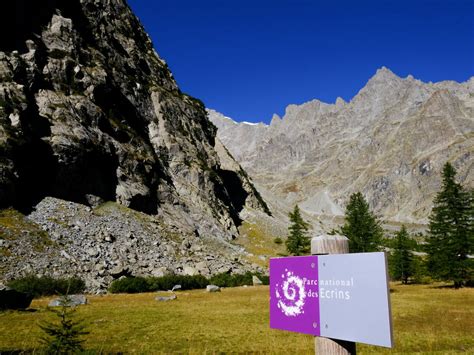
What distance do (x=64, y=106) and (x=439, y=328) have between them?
67.3 metres

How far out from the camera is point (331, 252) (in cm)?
548

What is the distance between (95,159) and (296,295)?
219ft

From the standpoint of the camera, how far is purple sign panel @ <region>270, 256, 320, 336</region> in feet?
17.8

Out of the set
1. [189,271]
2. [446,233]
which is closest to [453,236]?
[446,233]

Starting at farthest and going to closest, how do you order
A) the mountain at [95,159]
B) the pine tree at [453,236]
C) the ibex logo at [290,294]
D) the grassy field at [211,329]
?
the mountain at [95,159] < the pine tree at [453,236] < the grassy field at [211,329] < the ibex logo at [290,294]

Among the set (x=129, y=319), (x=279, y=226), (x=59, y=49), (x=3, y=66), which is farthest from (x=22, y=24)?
(x=279, y=226)

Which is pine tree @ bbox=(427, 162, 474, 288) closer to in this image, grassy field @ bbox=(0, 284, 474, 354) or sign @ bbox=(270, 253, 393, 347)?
grassy field @ bbox=(0, 284, 474, 354)

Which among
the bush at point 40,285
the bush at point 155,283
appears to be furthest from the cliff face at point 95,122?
the bush at point 155,283

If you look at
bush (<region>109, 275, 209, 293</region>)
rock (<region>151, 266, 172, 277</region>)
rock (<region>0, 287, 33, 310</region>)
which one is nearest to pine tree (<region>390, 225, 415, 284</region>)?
bush (<region>109, 275, 209, 293</region>)

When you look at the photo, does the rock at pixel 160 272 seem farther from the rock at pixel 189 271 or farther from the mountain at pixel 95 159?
the rock at pixel 189 271

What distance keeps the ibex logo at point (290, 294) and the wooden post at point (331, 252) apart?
1.74 ft

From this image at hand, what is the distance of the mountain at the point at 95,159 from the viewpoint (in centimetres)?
4800

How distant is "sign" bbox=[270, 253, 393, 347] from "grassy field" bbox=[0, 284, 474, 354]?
32.6 feet

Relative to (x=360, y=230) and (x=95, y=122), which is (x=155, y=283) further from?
(x=95, y=122)
